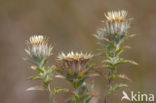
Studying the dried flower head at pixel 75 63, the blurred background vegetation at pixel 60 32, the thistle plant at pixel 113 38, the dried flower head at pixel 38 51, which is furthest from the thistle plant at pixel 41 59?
the blurred background vegetation at pixel 60 32

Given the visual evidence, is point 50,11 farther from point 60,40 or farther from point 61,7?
point 60,40

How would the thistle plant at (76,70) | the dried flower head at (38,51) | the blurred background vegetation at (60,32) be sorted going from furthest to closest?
1. the blurred background vegetation at (60,32)
2. the dried flower head at (38,51)
3. the thistle plant at (76,70)

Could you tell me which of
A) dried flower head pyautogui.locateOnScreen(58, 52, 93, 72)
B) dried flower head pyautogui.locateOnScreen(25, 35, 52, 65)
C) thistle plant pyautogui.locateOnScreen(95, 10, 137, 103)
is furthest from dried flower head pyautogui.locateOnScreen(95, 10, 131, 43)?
dried flower head pyautogui.locateOnScreen(25, 35, 52, 65)

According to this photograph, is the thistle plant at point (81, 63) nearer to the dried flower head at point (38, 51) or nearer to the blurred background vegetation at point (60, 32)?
the dried flower head at point (38, 51)

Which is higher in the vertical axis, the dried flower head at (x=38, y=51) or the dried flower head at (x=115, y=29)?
the dried flower head at (x=115, y=29)

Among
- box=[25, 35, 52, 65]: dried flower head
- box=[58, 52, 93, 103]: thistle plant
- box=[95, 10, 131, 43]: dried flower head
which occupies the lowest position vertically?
box=[58, 52, 93, 103]: thistle plant

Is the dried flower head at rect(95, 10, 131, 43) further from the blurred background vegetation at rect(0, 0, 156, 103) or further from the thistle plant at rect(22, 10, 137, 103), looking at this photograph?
the blurred background vegetation at rect(0, 0, 156, 103)

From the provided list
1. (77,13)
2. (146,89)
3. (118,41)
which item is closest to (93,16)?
(77,13)

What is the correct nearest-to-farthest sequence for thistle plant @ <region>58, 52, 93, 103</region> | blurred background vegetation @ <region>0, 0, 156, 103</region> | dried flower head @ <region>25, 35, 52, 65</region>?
thistle plant @ <region>58, 52, 93, 103</region>
dried flower head @ <region>25, 35, 52, 65</region>
blurred background vegetation @ <region>0, 0, 156, 103</region>
